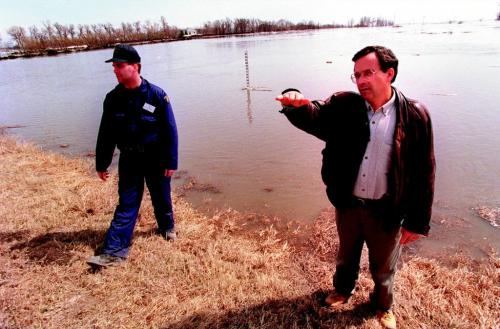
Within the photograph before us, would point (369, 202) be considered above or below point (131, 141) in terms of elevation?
below

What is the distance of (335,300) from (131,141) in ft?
8.19

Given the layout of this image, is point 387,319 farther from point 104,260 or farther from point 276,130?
point 276,130

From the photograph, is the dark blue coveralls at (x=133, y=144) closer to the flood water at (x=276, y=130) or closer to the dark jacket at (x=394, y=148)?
the dark jacket at (x=394, y=148)

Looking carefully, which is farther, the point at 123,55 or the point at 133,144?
the point at 133,144

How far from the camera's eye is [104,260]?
3.34 metres

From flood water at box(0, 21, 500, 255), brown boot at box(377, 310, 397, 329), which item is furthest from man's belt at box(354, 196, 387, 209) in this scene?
flood water at box(0, 21, 500, 255)

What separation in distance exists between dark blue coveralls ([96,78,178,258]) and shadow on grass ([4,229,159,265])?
50 centimetres

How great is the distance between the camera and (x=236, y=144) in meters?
9.09

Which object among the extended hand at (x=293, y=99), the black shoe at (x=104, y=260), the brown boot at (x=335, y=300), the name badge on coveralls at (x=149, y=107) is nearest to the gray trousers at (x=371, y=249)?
the brown boot at (x=335, y=300)

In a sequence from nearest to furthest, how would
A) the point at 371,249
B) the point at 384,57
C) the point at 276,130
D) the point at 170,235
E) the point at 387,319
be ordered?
Answer: the point at 384,57
the point at 371,249
the point at 387,319
the point at 170,235
the point at 276,130

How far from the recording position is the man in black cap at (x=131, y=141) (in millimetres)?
3270

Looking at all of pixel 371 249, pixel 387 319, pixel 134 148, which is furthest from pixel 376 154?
pixel 134 148

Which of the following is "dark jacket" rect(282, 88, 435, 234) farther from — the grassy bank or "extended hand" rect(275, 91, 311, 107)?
the grassy bank

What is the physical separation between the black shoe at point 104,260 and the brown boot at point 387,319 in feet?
8.45
